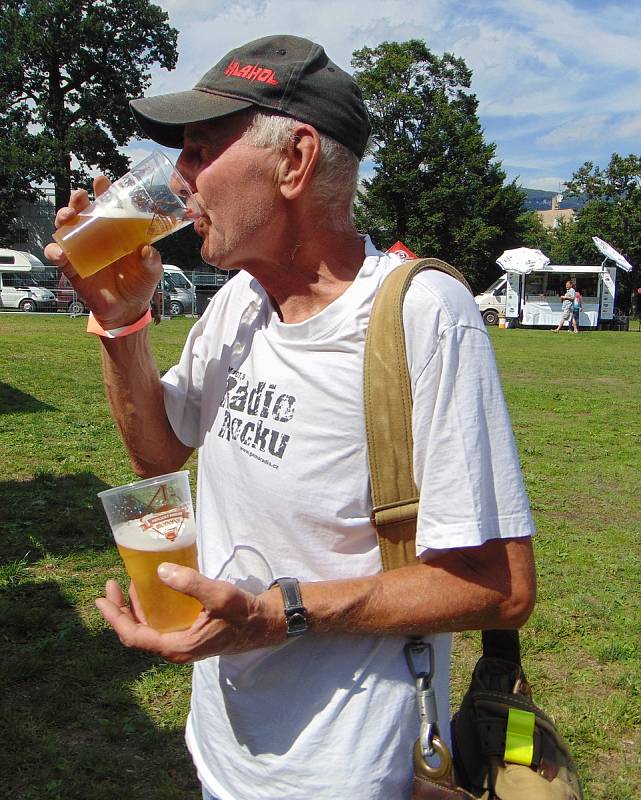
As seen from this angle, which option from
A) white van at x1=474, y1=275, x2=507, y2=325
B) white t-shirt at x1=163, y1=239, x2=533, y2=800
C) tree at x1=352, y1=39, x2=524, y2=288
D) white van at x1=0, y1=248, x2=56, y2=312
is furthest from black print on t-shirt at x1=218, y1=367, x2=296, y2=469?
tree at x1=352, y1=39, x2=524, y2=288

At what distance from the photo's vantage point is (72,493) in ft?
20.7

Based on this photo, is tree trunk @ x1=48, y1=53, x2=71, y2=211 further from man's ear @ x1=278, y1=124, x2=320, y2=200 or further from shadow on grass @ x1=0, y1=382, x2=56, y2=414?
man's ear @ x1=278, y1=124, x2=320, y2=200

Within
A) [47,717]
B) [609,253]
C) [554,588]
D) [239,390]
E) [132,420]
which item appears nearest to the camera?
[239,390]

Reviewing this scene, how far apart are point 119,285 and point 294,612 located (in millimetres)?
847

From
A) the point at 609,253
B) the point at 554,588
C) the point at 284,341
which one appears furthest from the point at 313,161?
the point at 609,253

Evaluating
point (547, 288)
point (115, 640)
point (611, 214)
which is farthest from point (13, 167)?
point (115, 640)

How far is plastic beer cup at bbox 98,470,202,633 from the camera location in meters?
1.33

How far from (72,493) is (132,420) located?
4861 millimetres

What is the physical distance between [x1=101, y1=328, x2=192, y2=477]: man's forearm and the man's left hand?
569 mm

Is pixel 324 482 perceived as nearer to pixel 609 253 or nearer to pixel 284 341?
pixel 284 341

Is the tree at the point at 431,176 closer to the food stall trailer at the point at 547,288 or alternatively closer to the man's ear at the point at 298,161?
the food stall trailer at the point at 547,288

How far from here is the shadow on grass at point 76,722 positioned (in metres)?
3.01

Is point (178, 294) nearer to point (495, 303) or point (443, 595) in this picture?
point (495, 303)

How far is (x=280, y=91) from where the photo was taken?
1.46 metres
